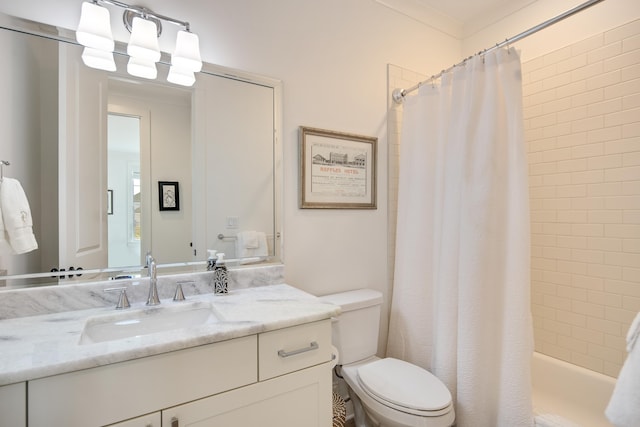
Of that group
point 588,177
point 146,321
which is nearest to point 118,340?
Result: point 146,321

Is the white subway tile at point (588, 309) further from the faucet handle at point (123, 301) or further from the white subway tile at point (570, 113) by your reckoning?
the faucet handle at point (123, 301)

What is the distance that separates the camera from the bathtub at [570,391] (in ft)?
5.41

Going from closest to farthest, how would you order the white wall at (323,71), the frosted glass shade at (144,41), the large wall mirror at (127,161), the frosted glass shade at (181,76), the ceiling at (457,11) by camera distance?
the large wall mirror at (127,161) < the frosted glass shade at (144,41) < the frosted glass shade at (181,76) < the white wall at (323,71) < the ceiling at (457,11)

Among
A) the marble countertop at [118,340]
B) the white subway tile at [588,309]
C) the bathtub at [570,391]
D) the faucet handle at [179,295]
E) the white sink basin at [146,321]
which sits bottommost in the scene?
the bathtub at [570,391]

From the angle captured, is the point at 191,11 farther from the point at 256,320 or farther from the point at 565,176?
the point at 565,176

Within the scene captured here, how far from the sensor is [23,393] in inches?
29.5

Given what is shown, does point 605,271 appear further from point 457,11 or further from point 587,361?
point 457,11

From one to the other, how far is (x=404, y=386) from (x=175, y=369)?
40.3 inches

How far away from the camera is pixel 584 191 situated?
1.82 m

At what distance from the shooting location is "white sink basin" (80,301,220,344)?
42.5 inches

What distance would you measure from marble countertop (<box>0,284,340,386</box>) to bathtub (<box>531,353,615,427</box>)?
1354 mm

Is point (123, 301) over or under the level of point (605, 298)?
over

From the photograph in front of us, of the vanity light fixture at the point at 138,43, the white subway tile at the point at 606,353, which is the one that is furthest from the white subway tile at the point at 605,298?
the vanity light fixture at the point at 138,43

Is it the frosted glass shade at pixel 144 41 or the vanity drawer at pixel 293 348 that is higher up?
the frosted glass shade at pixel 144 41
